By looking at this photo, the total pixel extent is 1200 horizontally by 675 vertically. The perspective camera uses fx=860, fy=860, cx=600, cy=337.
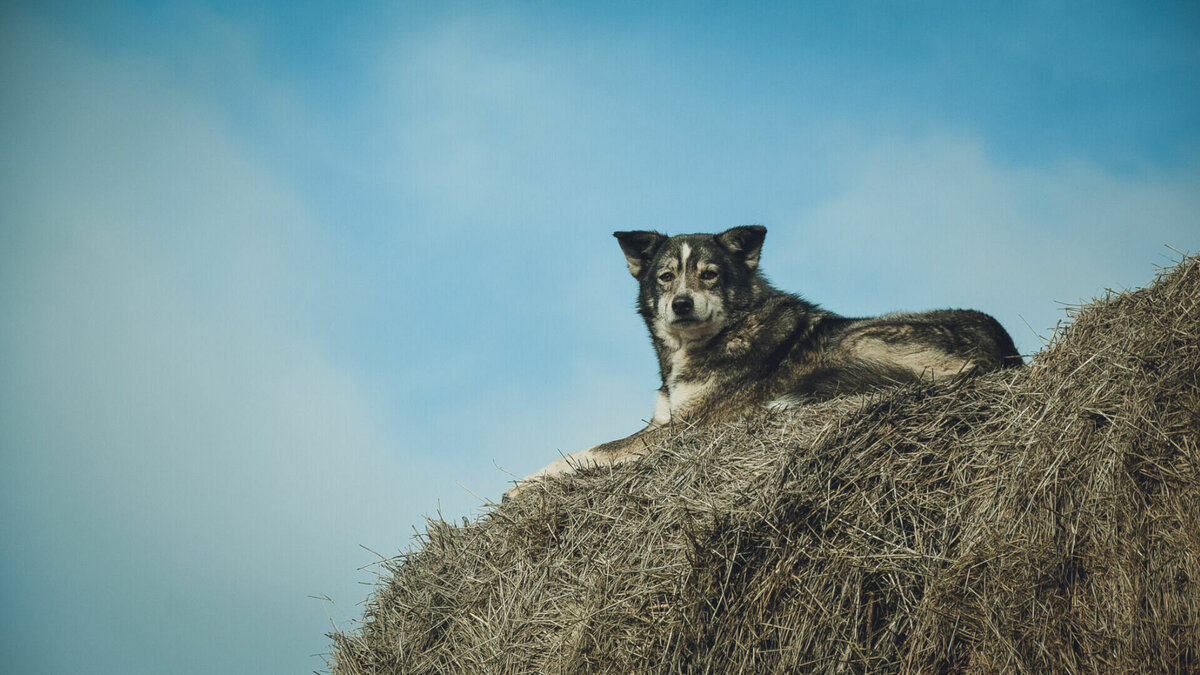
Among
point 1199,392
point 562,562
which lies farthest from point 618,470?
point 1199,392

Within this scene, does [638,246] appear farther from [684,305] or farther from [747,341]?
[747,341]

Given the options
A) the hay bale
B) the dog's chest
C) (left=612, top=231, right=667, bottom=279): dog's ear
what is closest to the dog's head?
(left=612, top=231, right=667, bottom=279): dog's ear

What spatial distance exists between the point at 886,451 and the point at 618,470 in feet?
4.58

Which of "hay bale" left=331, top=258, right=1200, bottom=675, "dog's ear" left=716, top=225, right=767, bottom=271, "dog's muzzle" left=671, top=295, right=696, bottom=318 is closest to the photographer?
"hay bale" left=331, top=258, right=1200, bottom=675

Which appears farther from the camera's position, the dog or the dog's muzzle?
the dog's muzzle

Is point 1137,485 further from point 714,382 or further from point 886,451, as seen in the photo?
point 714,382

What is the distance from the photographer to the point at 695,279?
602 cm

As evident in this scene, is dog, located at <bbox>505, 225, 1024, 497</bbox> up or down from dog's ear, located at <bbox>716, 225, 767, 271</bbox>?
down

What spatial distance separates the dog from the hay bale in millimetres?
736

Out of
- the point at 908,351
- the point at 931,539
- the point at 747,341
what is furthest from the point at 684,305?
Result: the point at 931,539

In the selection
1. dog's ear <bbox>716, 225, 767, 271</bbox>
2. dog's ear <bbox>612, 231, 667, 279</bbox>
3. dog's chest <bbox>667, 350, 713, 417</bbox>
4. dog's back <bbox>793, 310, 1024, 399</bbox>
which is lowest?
dog's back <bbox>793, 310, 1024, 399</bbox>

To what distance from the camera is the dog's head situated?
5.91 meters

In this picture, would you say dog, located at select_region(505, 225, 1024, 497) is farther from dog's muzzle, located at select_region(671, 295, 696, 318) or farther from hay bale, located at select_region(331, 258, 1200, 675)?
hay bale, located at select_region(331, 258, 1200, 675)

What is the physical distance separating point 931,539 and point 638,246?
139 inches
